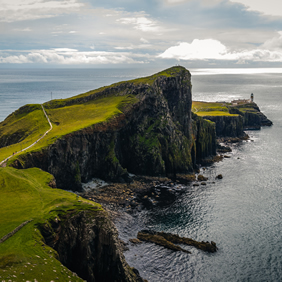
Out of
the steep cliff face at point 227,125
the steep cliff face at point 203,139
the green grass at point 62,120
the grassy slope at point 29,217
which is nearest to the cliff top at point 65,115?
the green grass at point 62,120

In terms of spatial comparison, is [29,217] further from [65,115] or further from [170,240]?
[65,115]

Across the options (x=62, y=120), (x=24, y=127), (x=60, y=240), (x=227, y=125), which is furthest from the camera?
(x=227, y=125)

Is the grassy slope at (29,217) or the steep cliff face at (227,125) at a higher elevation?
the steep cliff face at (227,125)

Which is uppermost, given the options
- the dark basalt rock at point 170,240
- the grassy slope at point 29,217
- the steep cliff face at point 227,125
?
the steep cliff face at point 227,125

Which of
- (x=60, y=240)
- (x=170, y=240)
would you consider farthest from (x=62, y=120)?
(x=60, y=240)

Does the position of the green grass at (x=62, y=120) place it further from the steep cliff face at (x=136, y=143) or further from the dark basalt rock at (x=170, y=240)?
the dark basalt rock at (x=170, y=240)

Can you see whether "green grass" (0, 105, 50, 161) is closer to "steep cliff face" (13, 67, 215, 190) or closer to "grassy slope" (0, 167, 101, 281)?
"steep cliff face" (13, 67, 215, 190)
